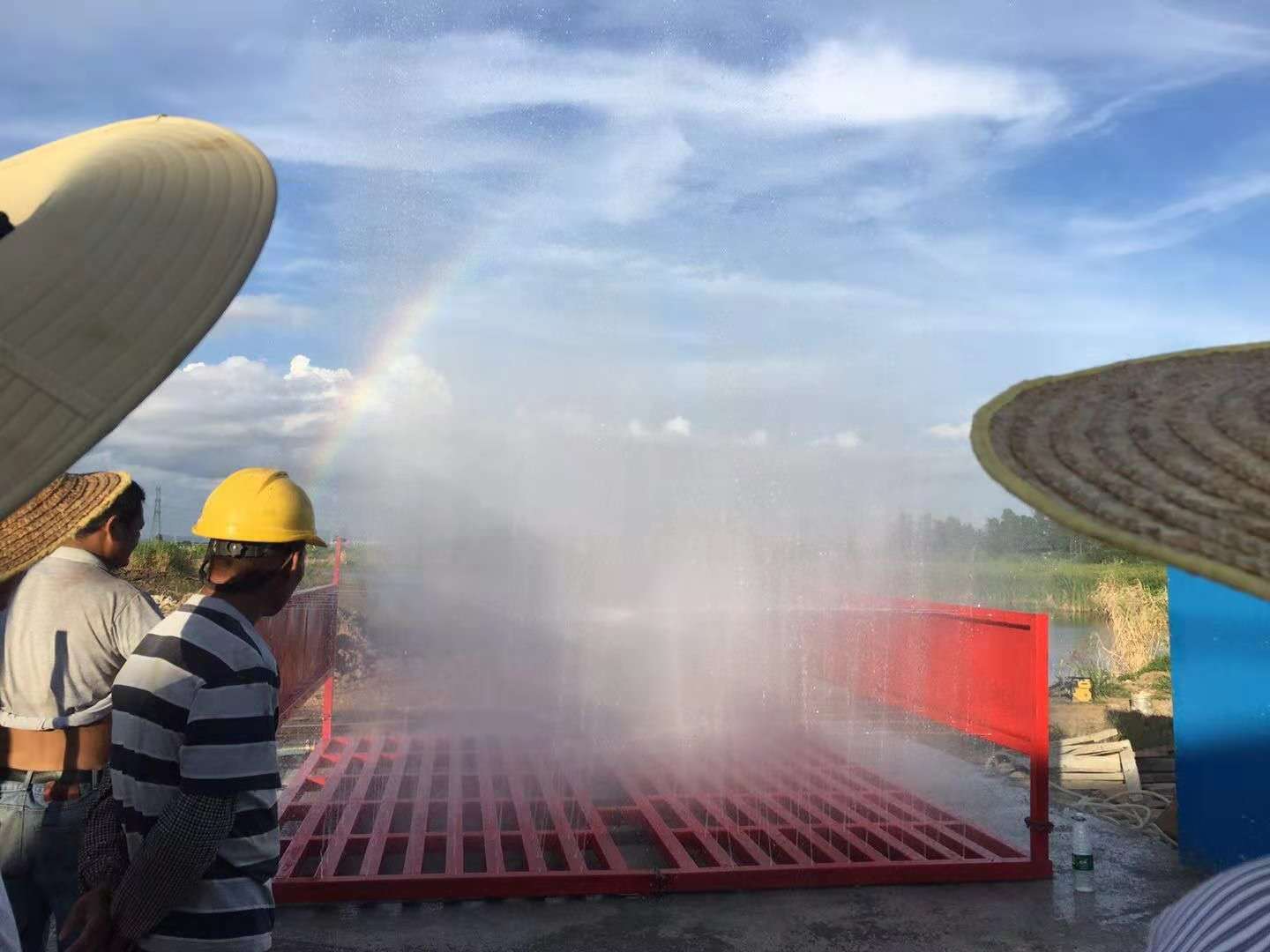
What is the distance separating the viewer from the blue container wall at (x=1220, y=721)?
18.0 feet

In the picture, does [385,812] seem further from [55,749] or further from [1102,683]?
[1102,683]

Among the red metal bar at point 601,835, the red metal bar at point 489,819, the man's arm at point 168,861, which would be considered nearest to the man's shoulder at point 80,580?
the man's arm at point 168,861

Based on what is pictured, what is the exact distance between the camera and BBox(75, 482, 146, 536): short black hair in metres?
3.28

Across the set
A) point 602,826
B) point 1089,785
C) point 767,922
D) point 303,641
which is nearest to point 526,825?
point 602,826

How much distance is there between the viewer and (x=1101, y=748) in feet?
25.3

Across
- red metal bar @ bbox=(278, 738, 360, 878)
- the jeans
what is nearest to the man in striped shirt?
the jeans

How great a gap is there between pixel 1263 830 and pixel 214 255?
608 centimetres

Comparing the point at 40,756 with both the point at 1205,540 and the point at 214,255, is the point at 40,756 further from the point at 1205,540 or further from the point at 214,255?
the point at 1205,540

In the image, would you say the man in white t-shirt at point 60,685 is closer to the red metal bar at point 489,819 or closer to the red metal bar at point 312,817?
the red metal bar at point 312,817

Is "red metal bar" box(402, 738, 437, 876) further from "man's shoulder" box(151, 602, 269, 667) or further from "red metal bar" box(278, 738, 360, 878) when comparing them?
"man's shoulder" box(151, 602, 269, 667)

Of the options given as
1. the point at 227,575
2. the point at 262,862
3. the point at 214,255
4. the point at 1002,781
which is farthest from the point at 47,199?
the point at 1002,781

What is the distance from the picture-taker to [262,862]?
2312mm

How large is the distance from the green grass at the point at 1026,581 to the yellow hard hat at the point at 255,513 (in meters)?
5.66

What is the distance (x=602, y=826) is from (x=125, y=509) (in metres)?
3.18
